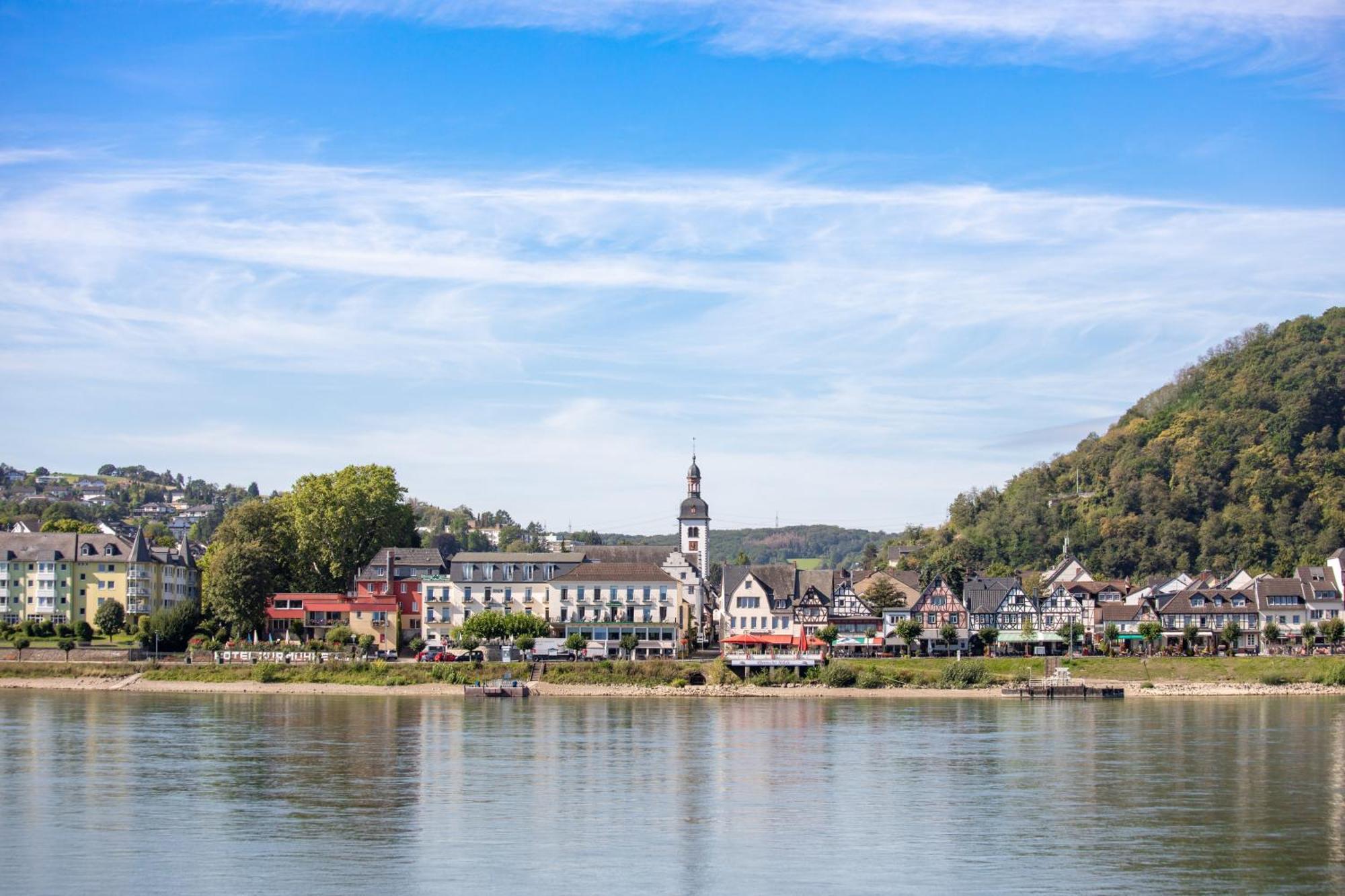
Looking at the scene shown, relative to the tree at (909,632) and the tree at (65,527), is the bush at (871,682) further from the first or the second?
the tree at (65,527)

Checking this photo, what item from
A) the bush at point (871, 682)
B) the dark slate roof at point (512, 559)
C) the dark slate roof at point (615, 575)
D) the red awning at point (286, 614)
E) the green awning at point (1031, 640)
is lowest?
the bush at point (871, 682)

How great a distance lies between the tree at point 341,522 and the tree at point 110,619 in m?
12.5

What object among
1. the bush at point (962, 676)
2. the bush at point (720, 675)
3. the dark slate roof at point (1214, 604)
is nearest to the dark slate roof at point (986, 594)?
the dark slate roof at point (1214, 604)

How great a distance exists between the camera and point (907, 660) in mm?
89812

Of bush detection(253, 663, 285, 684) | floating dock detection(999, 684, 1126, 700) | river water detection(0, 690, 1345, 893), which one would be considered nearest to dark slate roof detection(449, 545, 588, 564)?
bush detection(253, 663, 285, 684)

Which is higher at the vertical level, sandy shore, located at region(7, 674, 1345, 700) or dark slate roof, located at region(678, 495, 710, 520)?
dark slate roof, located at region(678, 495, 710, 520)

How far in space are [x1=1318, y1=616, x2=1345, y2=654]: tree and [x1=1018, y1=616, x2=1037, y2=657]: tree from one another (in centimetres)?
1744

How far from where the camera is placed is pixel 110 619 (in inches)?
4126

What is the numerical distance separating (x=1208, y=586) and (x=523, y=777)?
81.1 metres

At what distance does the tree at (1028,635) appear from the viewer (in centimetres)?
9883

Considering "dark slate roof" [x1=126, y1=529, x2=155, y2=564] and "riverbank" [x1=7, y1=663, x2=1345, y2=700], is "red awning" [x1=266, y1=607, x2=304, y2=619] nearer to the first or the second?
"riverbank" [x1=7, y1=663, x2=1345, y2=700]

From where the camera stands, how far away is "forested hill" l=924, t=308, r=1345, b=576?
472 feet

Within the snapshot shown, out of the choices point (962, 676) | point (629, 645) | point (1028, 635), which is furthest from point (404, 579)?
point (1028, 635)

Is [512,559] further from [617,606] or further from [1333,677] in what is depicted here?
[1333,677]
